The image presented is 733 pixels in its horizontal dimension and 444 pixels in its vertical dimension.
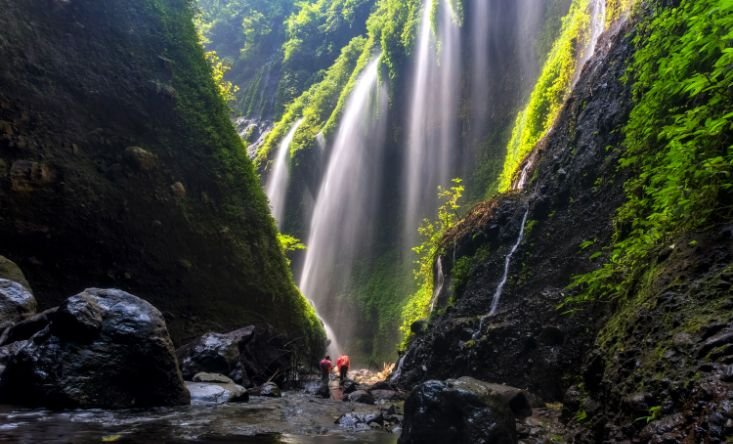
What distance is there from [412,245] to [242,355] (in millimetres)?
12988

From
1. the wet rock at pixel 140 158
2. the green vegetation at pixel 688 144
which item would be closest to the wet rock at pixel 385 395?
the green vegetation at pixel 688 144

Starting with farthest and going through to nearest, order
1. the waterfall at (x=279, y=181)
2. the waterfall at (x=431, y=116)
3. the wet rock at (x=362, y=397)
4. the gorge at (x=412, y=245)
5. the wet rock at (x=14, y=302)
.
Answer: the waterfall at (x=279, y=181)
the waterfall at (x=431, y=116)
the wet rock at (x=362, y=397)
the wet rock at (x=14, y=302)
the gorge at (x=412, y=245)

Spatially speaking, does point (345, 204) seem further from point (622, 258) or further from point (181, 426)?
point (622, 258)

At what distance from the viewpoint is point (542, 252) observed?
9.50m

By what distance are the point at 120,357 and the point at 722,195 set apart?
6.79 metres

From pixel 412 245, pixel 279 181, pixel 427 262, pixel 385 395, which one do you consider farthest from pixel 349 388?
pixel 279 181

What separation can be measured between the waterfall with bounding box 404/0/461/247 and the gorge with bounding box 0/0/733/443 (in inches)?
5.3

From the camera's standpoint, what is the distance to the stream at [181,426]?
450cm

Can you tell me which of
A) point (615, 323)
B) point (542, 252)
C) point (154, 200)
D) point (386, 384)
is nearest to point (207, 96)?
point (154, 200)

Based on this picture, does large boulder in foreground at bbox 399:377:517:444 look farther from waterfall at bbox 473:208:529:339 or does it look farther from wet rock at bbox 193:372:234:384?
wet rock at bbox 193:372:234:384

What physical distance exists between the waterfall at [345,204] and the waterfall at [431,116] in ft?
7.21

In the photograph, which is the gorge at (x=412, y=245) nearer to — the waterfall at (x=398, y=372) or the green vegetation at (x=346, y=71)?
the waterfall at (x=398, y=372)

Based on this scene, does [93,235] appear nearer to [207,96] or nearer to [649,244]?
[207,96]

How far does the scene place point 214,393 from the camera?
7.84 m
